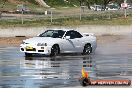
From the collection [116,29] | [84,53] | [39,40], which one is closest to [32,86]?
[39,40]

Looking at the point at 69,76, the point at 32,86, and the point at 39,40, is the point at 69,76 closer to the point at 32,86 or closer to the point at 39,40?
the point at 32,86

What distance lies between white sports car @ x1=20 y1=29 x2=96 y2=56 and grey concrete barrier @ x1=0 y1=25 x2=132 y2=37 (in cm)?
1385

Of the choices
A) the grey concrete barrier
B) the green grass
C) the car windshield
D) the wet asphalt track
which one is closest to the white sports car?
the car windshield

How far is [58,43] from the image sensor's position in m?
25.5

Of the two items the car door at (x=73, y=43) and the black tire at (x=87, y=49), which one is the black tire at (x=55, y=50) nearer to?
the car door at (x=73, y=43)

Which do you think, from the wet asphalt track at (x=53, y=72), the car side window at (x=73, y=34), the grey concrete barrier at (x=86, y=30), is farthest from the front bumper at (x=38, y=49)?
the grey concrete barrier at (x=86, y=30)

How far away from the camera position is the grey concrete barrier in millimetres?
40781

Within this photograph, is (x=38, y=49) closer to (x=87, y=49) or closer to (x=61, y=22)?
(x=87, y=49)

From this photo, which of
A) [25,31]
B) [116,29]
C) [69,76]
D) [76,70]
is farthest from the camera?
[116,29]

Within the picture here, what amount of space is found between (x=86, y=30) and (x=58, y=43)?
59.2 feet

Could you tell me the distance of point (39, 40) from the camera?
25219mm

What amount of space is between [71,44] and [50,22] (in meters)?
20.0

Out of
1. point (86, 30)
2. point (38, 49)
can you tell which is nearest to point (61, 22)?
point (86, 30)

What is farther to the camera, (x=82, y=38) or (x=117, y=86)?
(x=82, y=38)
